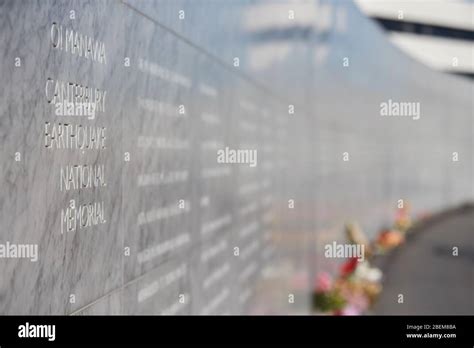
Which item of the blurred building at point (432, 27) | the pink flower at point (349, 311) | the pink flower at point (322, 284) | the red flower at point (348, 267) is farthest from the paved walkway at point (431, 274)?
the blurred building at point (432, 27)

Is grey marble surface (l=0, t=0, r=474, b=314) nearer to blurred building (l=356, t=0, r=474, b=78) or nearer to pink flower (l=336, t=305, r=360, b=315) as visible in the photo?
pink flower (l=336, t=305, r=360, b=315)

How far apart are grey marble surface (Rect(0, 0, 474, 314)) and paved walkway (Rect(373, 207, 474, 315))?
8.43ft

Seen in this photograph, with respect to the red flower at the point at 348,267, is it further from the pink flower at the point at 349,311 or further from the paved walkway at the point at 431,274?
the pink flower at the point at 349,311

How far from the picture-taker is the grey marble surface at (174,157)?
3293 mm

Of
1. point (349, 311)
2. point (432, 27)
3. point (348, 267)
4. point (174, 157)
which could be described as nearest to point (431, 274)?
point (348, 267)

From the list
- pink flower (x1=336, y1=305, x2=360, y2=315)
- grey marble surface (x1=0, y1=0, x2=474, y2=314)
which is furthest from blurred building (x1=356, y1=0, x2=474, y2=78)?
grey marble surface (x1=0, y1=0, x2=474, y2=314)

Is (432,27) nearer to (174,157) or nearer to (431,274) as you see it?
(431,274)

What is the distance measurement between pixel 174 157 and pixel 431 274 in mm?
12861

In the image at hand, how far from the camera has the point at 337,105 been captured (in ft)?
42.5

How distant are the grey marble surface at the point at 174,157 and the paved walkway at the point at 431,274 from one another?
2.57 m

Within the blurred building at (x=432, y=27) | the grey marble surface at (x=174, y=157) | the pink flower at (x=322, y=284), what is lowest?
the pink flower at (x=322, y=284)

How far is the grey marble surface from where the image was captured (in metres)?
3.29

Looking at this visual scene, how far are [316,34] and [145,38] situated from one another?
6475 millimetres
